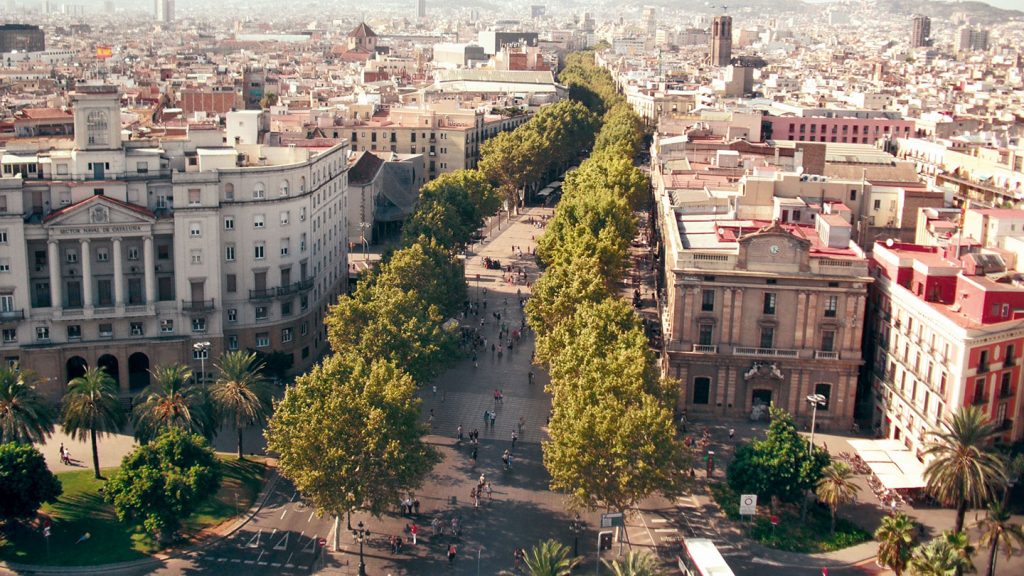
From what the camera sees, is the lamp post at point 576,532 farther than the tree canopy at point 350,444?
Yes

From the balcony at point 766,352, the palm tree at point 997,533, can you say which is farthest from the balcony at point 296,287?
the palm tree at point 997,533

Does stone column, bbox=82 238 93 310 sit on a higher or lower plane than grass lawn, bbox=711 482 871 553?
higher

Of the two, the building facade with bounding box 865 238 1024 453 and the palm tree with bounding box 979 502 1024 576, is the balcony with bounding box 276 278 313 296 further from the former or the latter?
the palm tree with bounding box 979 502 1024 576

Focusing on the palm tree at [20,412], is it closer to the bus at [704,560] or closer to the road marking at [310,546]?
the road marking at [310,546]

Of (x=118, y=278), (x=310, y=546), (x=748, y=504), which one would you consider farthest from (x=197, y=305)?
(x=748, y=504)

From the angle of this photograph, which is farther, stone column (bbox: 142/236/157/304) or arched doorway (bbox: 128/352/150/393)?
arched doorway (bbox: 128/352/150/393)

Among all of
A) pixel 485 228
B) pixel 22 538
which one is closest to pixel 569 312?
pixel 22 538

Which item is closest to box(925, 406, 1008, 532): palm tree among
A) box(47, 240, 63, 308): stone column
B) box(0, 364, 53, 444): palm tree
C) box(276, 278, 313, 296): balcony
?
box(276, 278, 313, 296): balcony
